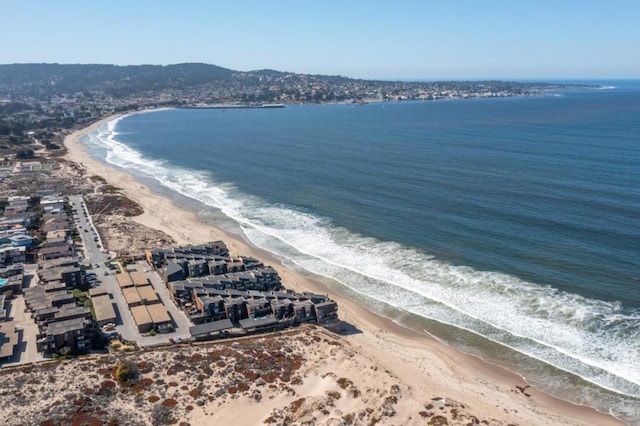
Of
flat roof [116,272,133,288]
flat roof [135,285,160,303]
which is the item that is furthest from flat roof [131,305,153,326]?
flat roof [116,272,133,288]

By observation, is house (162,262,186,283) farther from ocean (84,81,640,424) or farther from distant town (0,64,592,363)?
ocean (84,81,640,424)

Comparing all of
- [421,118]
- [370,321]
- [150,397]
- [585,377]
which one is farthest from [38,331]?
[421,118]

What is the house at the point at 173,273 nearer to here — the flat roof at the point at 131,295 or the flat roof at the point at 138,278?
the flat roof at the point at 138,278

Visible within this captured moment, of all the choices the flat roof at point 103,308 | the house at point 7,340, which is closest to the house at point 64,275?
the flat roof at point 103,308

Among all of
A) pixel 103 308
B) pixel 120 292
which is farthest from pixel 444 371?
pixel 120 292

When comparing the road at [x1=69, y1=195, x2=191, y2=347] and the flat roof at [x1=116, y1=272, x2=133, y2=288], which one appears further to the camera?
the flat roof at [x1=116, y1=272, x2=133, y2=288]

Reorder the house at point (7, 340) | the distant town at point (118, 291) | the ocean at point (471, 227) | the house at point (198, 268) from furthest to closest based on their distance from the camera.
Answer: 1. the house at point (198, 268)
2. the ocean at point (471, 227)
3. the distant town at point (118, 291)
4. the house at point (7, 340)
